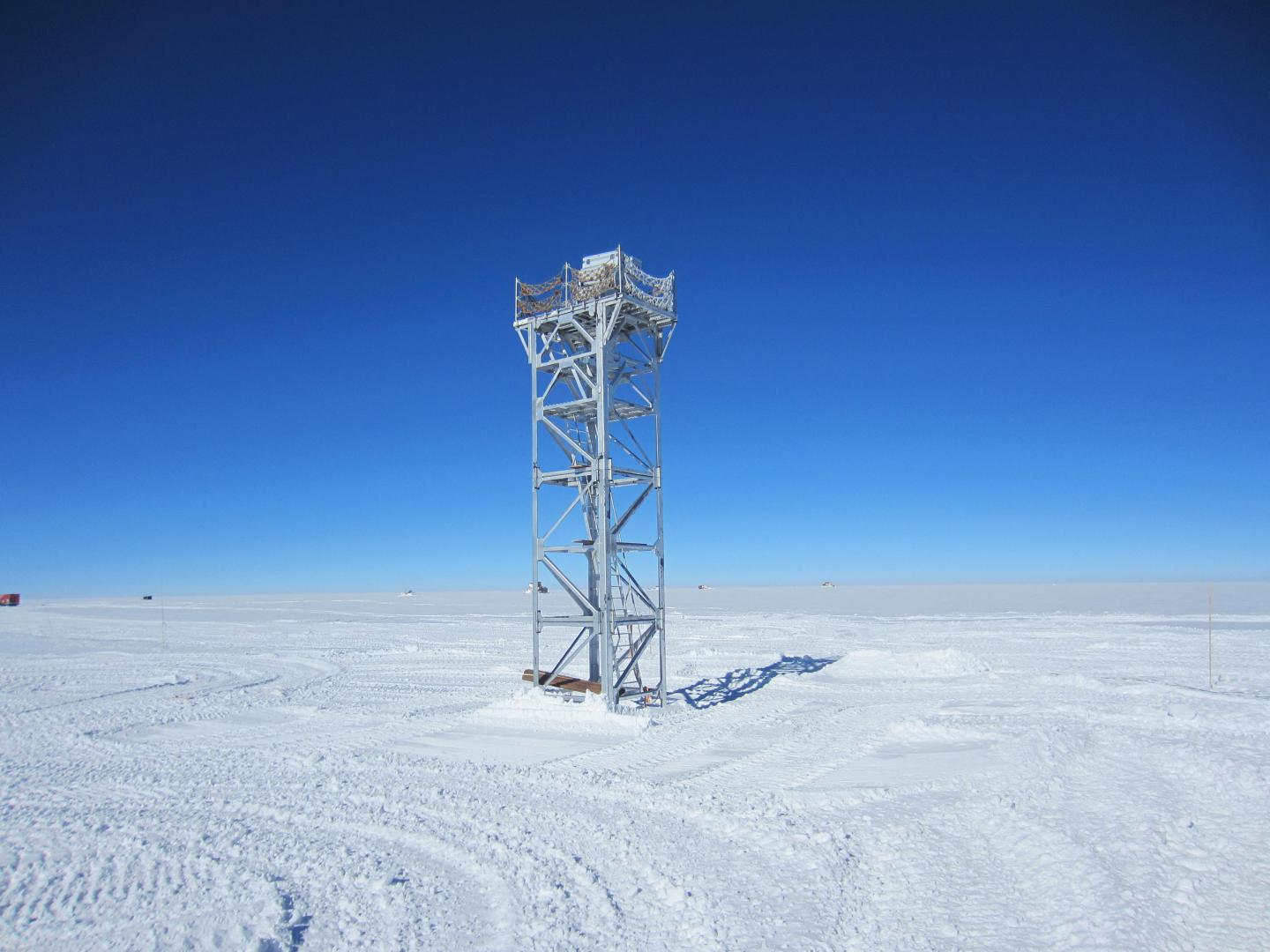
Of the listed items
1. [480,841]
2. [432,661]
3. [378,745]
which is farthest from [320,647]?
[480,841]

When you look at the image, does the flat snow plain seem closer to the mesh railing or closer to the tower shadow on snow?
the tower shadow on snow

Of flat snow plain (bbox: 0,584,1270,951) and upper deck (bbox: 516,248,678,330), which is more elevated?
upper deck (bbox: 516,248,678,330)

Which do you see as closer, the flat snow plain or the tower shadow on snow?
the flat snow plain

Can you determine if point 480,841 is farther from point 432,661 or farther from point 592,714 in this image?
point 432,661

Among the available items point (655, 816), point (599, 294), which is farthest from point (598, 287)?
point (655, 816)

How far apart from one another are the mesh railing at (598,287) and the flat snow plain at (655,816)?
7.56 metres

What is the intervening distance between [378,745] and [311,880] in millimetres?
5467

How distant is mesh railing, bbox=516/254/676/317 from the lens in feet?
47.6

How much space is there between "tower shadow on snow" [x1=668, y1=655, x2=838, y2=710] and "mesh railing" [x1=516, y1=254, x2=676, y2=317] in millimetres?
7794

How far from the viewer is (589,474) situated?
14.7 meters

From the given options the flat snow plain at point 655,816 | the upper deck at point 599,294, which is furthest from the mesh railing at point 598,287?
the flat snow plain at point 655,816

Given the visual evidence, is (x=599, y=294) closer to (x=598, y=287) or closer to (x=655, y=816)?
(x=598, y=287)

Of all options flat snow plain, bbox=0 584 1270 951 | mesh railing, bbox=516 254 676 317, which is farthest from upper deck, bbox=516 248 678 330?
flat snow plain, bbox=0 584 1270 951

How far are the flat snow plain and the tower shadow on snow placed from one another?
0.15 metres
